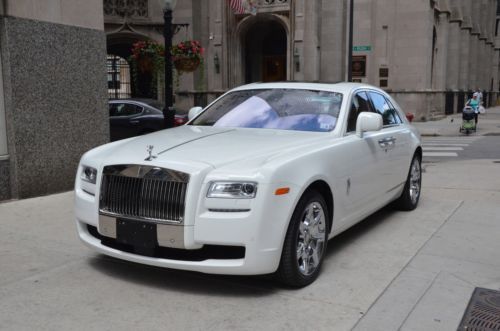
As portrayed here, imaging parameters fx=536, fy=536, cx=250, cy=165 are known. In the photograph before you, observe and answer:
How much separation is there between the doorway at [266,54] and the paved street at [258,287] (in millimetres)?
24420

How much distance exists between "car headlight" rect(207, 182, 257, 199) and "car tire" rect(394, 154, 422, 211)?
381cm

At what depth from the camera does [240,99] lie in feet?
19.7

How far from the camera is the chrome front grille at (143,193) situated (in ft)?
13.2

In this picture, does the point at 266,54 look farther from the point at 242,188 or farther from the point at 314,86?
the point at 242,188

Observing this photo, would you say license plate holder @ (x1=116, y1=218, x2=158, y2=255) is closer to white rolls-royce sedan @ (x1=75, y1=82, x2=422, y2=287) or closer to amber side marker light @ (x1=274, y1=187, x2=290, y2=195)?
white rolls-royce sedan @ (x1=75, y1=82, x2=422, y2=287)

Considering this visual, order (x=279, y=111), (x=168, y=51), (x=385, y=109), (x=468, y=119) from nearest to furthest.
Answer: (x=279, y=111), (x=385, y=109), (x=168, y=51), (x=468, y=119)

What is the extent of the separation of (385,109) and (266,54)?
24405 millimetres

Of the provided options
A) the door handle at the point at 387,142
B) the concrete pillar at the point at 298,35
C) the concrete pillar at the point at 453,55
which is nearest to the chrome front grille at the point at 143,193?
the door handle at the point at 387,142

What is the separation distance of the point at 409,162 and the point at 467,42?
1469 inches

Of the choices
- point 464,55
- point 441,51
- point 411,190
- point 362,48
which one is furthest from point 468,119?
point 464,55

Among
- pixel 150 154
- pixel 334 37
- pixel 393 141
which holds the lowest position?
pixel 393 141

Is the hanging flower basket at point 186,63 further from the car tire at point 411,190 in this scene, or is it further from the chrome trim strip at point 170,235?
the chrome trim strip at point 170,235

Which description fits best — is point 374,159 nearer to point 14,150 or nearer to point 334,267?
point 334,267

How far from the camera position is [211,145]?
4648 mm
